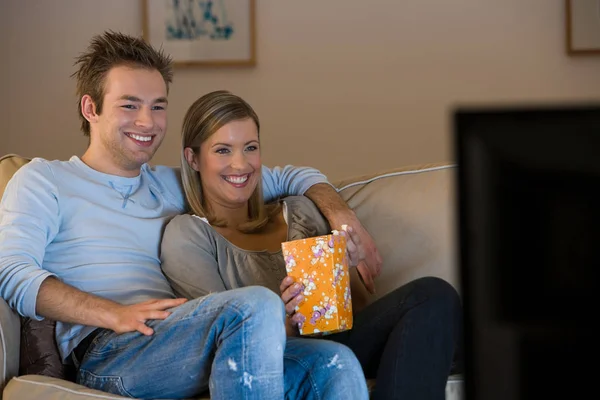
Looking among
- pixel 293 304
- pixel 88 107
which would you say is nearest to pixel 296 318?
pixel 293 304

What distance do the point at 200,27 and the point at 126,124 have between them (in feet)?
4.03

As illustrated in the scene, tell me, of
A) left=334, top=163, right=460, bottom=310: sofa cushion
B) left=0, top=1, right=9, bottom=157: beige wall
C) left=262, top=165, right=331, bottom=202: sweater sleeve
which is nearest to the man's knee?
left=334, top=163, right=460, bottom=310: sofa cushion

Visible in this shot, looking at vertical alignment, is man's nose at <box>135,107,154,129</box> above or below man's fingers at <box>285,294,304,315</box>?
above

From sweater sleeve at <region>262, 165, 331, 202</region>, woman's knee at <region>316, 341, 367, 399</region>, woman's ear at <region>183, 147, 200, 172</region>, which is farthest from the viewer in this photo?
sweater sleeve at <region>262, 165, 331, 202</region>

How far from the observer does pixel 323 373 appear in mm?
1730

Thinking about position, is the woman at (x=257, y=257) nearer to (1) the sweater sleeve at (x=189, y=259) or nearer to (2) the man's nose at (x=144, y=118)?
(1) the sweater sleeve at (x=189, y=259)

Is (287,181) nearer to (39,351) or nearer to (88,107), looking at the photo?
(88,107)

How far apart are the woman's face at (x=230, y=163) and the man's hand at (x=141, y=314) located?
47 centimetres

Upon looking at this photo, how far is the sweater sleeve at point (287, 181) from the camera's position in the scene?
239cm

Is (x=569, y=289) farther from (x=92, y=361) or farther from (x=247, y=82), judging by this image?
(x=247, y=82)

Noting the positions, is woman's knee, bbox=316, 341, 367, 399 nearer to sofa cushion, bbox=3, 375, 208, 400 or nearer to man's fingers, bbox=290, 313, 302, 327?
man's fingers, bbox=290, 313, 302, 327

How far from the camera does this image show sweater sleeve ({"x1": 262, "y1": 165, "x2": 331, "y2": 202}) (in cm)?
239

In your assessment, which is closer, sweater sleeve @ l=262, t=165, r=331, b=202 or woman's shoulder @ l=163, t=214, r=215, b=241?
woman's shoulder @ l=163, t=214, r=215, b=241

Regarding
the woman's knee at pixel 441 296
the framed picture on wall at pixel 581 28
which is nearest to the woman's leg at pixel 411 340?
the woman's knee at pixel 441 296
